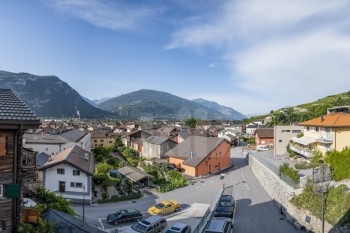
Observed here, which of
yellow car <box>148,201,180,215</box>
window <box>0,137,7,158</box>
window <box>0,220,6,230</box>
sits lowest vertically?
yellow car <box>148,201,180,215</box>

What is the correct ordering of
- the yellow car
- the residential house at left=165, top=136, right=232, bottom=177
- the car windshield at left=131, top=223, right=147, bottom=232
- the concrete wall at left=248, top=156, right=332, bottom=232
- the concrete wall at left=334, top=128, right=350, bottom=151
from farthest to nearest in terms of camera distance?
1. the residential house at left=165, top=136, right=232, bottom=177
2. the concrete wall at left=334, top=128, right=350, bottom=151
3. the yellow car
4. the concrete wall at left=248, top=156, right=332, bottom=232
5. the car windshield at left=131, top=223, right=147, bottom=232

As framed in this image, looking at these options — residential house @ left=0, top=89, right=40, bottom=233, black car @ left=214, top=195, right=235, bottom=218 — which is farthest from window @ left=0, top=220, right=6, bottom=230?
black car @ left=214, top=195, right=235, bottom=218

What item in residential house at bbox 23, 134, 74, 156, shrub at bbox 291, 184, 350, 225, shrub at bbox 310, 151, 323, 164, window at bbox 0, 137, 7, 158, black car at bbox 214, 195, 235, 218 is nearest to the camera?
window at bbox 0, 137, 7, 158

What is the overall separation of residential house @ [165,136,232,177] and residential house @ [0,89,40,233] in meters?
42.0

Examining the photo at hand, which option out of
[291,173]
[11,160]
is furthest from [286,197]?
[11,160]

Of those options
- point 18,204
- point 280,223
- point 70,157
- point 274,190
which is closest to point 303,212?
point 280,223

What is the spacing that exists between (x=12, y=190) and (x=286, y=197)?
27286 mm

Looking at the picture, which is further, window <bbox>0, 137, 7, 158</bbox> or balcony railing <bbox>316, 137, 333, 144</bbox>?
balcony railing <bbox>316, 137, 333, 144</bbox>

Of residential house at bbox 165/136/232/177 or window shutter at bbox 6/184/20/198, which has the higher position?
window shutter at bbox 6/184/20/198

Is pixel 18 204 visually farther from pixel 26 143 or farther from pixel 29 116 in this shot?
pixel 26 143

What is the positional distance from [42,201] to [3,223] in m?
8.33

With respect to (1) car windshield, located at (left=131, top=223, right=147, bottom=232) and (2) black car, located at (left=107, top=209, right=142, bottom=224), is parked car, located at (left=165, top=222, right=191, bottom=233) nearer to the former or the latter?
(1) car windshield, located at (left=131, top=223, right=147, bottom=232)

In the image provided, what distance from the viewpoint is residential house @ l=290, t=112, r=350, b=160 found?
40.0 m

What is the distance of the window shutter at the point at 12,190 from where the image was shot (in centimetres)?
1153
